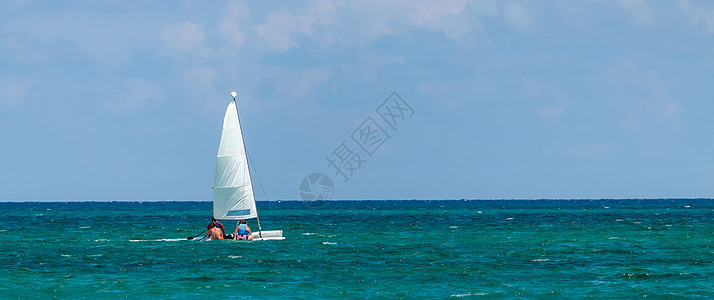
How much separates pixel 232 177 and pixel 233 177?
7cm

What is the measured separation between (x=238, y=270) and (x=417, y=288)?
11052 mm

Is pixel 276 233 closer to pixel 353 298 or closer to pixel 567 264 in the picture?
pixel 567 264

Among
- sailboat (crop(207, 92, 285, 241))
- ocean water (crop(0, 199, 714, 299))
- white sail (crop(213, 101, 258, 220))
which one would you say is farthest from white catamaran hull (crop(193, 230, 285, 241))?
white sail (crop(213, 101, 258, 220))

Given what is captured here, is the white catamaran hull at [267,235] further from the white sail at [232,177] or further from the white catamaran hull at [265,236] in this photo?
the white sail at [232,177]

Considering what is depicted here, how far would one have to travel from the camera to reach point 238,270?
45219 mm

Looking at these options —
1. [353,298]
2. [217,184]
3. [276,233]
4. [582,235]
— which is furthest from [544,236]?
[353,298]

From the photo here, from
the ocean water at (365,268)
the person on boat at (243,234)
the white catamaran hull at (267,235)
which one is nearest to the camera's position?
the ocean water at (365,268)

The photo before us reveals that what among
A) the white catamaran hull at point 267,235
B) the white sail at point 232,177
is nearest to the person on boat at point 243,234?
the white catamaran hull at point 267,235

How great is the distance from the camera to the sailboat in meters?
64.5

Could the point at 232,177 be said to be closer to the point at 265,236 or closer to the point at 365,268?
the point at 265,236

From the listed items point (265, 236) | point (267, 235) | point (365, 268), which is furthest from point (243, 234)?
point (365, 268)

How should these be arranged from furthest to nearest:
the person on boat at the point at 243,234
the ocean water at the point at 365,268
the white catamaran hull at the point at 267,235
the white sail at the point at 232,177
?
the white catamaran hull at the point at 267,235
the white sail at the point at 232,177
the person on boat at the point at 243,234
the ocean water at the point at 365,268

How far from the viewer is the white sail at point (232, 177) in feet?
212

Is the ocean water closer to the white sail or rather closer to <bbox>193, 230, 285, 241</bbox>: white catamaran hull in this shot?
<bbox>193, 230, 285, 241</bbox>: white catamaran hull
